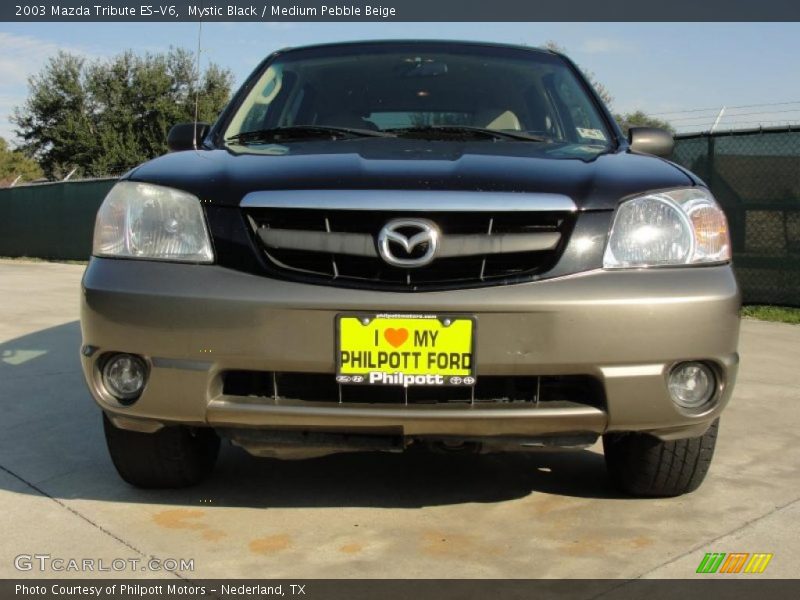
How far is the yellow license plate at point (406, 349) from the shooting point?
2537 millimetres

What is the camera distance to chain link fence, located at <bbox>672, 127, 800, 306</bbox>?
334 inches

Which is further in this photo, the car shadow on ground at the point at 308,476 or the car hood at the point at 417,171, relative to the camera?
the car shadow on ground at the point at 308,476

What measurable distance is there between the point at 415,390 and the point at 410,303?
0.28m

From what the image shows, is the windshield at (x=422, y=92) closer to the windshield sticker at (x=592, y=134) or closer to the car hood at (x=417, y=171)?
the windshield sticker at (x=592, y=134)

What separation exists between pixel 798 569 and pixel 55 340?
5359mm

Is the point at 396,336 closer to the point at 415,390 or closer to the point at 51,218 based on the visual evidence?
the point at 415,390

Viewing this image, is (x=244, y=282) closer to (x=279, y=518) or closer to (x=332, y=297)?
(x=332, y=297)

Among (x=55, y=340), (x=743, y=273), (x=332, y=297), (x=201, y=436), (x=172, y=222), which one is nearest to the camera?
(x=332, y=297)

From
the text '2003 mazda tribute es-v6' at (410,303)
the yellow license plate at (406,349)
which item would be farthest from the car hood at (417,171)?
the yellow license plate at (406,349)

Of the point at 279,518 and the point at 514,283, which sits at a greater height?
the point at 514,283

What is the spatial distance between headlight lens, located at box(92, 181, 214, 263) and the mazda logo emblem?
50 cm

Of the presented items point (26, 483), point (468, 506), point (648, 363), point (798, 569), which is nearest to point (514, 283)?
point (648, 363)

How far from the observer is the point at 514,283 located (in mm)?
2572

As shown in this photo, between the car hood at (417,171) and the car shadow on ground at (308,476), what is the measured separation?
1020 millimetres
